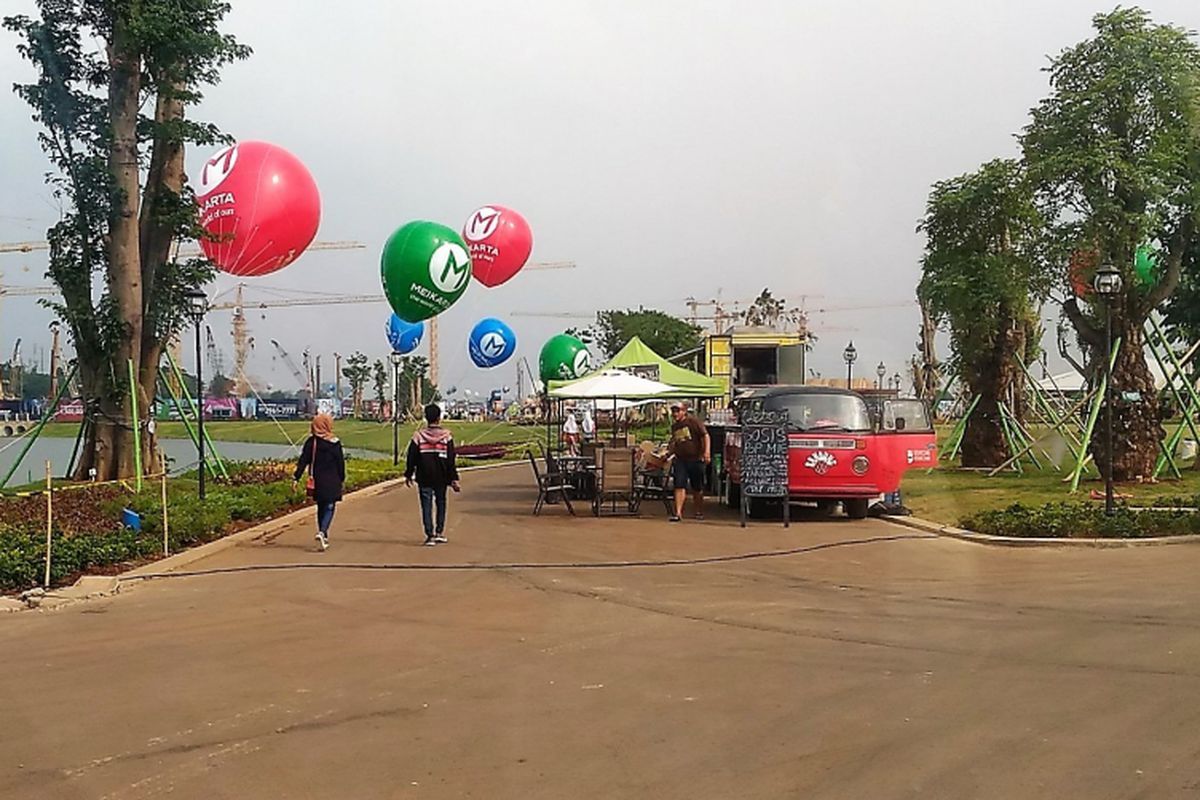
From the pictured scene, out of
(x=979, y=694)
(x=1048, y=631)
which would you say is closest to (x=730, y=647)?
(x=979, y=694)

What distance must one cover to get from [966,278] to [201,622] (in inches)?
667

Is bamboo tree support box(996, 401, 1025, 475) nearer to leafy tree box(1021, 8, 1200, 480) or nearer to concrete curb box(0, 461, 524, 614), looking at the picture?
leafy tree box(1021, 8, 1200, 480)

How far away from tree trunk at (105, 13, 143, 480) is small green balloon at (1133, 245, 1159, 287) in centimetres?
1667

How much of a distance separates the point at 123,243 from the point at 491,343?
56.6ft

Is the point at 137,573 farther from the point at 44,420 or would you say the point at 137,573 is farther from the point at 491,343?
the point at 491,343

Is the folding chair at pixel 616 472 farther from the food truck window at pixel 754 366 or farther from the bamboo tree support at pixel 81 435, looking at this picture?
the food truck window at pixel 754 366

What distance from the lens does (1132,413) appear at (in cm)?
2053

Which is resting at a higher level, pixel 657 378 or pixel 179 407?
pixel 657 378

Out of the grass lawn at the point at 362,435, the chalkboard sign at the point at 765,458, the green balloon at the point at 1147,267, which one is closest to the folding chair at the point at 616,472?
the chalkboard sign at the point at 765,458

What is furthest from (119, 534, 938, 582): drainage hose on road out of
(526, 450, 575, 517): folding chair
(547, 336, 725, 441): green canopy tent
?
(547, 336, 725, 441): green canopy tent

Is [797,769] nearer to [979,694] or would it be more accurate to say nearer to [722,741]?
[722,741]

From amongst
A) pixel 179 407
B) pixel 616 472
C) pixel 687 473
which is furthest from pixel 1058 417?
pixel 179 407

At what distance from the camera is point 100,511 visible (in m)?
14.6

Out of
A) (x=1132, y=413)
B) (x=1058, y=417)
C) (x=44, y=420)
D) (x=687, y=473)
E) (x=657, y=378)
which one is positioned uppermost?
(x=657, y=378)
